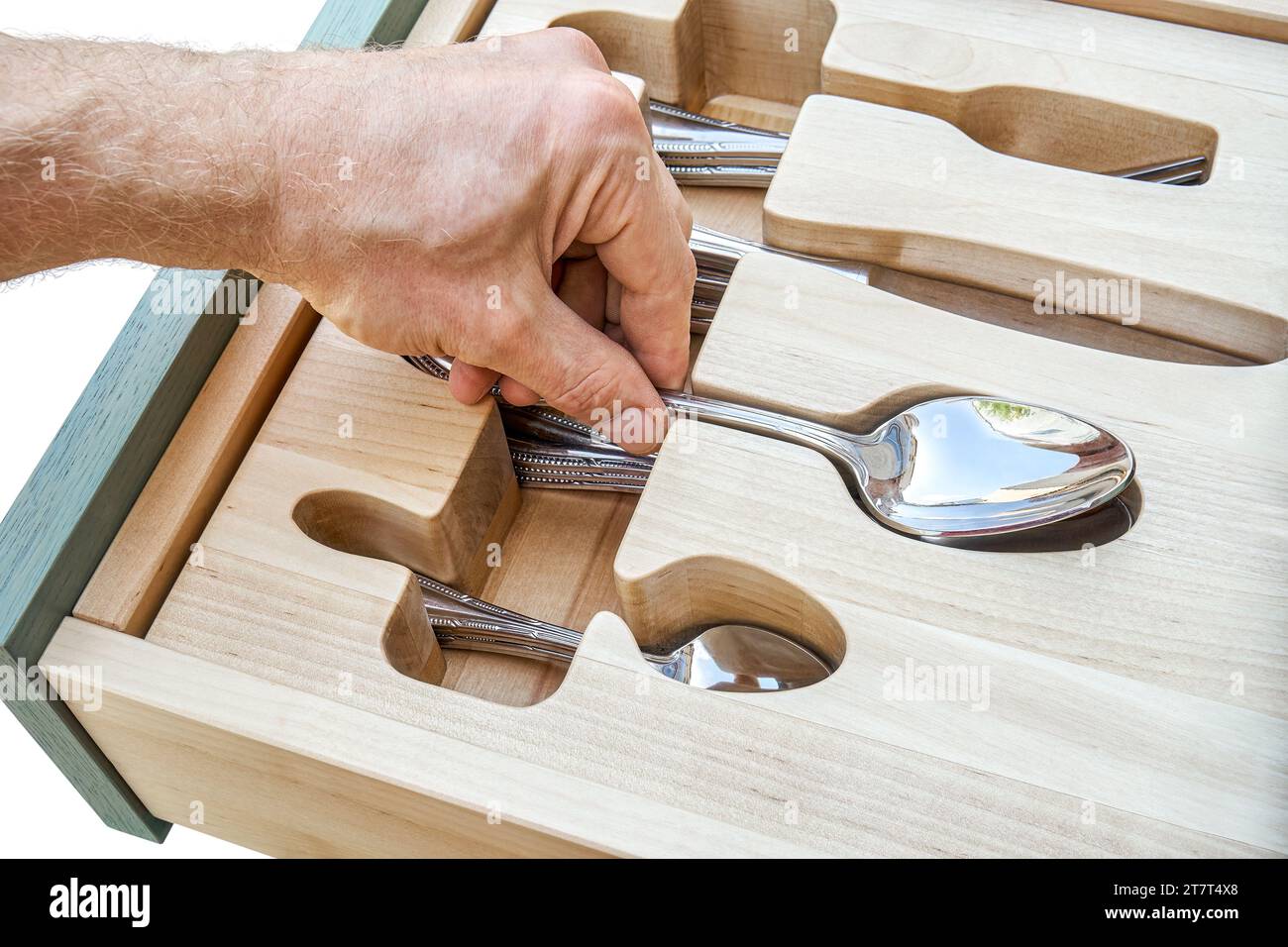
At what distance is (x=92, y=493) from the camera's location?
1.82ft

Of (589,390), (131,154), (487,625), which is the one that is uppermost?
(131,154)

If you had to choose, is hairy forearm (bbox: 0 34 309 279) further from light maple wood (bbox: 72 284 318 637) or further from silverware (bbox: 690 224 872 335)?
silverware (bbox: 690 224 872 335)

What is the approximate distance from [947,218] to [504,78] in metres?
0.24

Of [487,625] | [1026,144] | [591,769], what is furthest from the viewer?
[1026,144]

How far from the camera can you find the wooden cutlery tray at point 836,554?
494mm

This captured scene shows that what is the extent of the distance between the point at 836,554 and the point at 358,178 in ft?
0.87

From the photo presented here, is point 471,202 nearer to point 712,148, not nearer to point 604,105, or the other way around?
point 604,105

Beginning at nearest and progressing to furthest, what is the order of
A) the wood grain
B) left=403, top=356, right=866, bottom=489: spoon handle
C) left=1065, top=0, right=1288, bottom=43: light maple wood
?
the wood grain
left=403, top=356, right=866, bottom=489: spoon handle
left=1065, top=0, right=1288, bottom=43: light maple wood

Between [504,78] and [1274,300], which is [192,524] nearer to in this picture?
[504,78]

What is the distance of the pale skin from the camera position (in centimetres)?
52

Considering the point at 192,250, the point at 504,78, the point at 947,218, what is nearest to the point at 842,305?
the point at 947,218

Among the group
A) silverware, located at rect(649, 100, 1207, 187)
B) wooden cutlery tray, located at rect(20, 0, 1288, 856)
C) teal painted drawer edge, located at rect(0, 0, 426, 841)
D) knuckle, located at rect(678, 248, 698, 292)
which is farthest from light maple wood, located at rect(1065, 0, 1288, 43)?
teal painted drawer edge, located at rect(0, 0, 426, 841)

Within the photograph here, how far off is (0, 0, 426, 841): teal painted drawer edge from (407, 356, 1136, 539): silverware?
0.28 meters

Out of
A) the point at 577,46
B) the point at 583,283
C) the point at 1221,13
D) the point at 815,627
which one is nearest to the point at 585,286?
the point at 583,283
